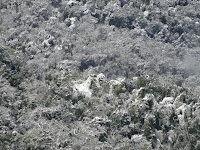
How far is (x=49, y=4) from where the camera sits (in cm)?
18250

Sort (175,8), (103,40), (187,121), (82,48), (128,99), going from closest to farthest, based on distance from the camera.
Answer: (187,121) < (128,99) < (82,48) < (103,40) < (175,8)

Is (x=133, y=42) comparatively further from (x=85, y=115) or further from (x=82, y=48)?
(x=85, y=115)

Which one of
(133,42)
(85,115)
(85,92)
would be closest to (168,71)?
(133,42)

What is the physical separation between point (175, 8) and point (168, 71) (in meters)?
54.0

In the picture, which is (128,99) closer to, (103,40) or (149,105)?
(149,105)

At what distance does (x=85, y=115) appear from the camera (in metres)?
92.4

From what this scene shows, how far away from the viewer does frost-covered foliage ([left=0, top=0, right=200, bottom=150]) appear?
82.2m

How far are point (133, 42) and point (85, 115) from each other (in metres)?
71.3

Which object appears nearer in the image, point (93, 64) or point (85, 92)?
point (85, 92)

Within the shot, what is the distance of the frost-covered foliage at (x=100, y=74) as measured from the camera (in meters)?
82.2

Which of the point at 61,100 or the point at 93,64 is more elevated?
the point at 61,100

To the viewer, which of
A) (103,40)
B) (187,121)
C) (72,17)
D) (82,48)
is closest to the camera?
(187,121)

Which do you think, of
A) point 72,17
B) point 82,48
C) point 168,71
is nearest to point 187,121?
point 168,71

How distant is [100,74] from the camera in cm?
11188
